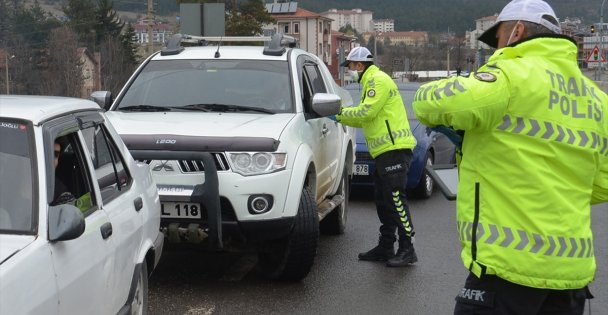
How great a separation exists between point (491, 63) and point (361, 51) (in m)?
4.66

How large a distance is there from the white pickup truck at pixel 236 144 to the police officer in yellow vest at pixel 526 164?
3.02m

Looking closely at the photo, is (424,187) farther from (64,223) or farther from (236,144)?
(64,223)

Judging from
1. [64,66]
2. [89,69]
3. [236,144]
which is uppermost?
[236,144]

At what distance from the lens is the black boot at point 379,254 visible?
762 cm

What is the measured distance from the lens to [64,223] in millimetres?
3316

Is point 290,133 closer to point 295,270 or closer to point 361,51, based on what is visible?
point 295,270

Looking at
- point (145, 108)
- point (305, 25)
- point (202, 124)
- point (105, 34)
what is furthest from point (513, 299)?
point (305, 25)

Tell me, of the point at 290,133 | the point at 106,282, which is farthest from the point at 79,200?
the point at 290,133

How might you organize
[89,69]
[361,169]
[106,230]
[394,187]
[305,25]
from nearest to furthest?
[106,230] < [394,187] < [361,169] < [89,69] < [305,25]

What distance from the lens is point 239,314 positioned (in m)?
5.85

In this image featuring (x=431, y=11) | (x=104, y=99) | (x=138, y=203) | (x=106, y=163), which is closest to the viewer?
(x=106, y=163)

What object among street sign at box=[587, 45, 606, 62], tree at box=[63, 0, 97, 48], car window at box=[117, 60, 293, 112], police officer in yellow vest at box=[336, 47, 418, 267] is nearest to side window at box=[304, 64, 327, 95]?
car window at box=[117, 60, 293, 112]

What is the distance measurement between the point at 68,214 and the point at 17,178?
14.2 inches

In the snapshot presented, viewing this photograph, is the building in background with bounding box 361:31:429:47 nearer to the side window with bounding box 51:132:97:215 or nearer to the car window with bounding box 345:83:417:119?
the car window with bounding box 345:83:417:119
